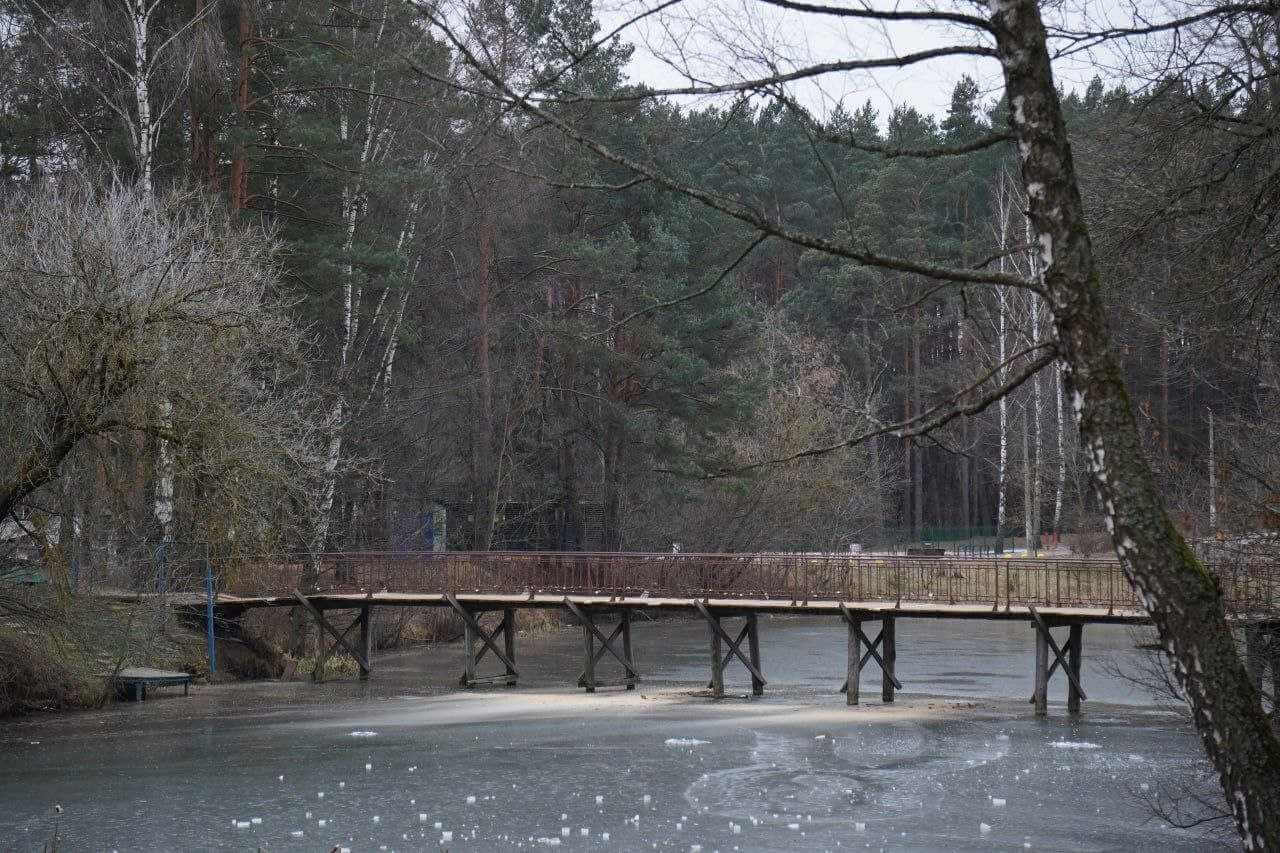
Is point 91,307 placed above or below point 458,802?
above

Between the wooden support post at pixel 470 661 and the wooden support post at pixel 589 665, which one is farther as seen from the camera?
the wooden support post at pixel 470 661

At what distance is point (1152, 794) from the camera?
610 inches

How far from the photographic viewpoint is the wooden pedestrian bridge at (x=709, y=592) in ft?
77.4

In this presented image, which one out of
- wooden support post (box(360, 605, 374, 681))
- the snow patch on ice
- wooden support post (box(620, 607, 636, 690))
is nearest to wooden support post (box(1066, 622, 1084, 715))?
the snow patch on ice

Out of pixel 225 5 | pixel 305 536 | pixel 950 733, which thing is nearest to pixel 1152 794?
pixel 950 733

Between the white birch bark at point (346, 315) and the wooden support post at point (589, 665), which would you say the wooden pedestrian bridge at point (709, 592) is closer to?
the wooden support post at point (589, 665)

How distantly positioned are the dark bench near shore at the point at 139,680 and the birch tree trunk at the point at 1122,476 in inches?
908

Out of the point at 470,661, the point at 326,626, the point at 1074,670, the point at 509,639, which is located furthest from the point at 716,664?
the point at 326,626

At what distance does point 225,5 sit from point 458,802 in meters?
21.2

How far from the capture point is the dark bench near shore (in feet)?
82.3

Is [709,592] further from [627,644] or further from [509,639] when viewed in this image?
[509,639]

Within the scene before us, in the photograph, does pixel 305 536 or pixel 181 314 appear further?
pixel 305 536

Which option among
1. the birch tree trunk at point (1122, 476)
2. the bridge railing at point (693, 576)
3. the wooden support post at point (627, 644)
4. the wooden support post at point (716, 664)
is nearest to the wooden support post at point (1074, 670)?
the bridge railing at point (693, 576)

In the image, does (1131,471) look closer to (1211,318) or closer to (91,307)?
(1211,318)
